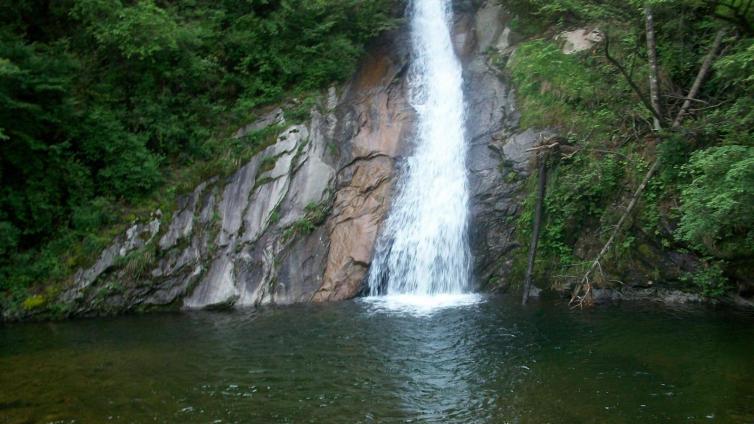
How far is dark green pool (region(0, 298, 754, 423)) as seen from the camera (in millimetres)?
6523

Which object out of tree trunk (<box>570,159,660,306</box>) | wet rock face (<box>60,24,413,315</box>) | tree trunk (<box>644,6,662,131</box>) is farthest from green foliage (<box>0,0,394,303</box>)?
tree trunk (<box>570,159,660,306</box>)

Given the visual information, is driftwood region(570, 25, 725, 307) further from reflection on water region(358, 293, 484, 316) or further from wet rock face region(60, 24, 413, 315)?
wet rock face region(60, 24, 413, 315)

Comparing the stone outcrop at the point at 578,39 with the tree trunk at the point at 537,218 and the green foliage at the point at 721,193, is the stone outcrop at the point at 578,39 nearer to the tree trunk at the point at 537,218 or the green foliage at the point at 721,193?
the tree trunk at the point at 537,218

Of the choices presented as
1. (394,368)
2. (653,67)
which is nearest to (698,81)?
(653,67)

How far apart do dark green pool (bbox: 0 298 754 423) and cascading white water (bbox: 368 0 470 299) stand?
1.87 m

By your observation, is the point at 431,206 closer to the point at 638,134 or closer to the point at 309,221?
the point at 309,221

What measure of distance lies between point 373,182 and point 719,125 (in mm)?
7324

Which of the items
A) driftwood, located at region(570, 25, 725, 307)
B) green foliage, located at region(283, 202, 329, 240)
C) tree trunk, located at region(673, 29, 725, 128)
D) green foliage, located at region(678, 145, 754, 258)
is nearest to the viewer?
green foliage, located at region(678, 145, 754, 258)

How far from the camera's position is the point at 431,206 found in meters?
13.9

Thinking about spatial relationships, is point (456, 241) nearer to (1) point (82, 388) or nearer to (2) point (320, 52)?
(2) point (320, 52)

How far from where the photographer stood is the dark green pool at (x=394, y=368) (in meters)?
6.52

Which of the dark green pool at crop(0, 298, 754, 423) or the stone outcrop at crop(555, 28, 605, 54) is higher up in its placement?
the stone outcrop at crop(555, 28, 605, 54)

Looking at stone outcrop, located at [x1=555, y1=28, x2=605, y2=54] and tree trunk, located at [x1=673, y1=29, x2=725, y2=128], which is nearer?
tree trunk, located at [x1=673, y1=29, x2=725, y2=128]

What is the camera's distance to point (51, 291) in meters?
11.8
